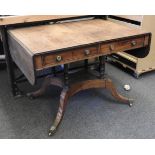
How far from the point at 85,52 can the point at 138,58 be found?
0.98 meters

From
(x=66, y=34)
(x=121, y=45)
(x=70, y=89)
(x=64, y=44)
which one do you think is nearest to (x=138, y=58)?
(x=121, y=45)

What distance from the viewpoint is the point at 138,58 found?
2277 mm

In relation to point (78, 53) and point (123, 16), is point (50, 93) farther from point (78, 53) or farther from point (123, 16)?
point (123, 16)

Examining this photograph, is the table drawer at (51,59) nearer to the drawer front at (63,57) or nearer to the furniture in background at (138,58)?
the drawer front at (63,57)

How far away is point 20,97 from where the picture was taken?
6.90 ft

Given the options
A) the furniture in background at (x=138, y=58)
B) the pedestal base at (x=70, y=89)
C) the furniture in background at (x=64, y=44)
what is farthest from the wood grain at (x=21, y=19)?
the furniture in background at (x=138, y=58)

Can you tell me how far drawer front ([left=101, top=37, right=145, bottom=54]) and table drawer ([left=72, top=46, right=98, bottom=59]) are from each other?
0.20 feet

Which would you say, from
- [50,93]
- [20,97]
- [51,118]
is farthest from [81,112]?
[20,97]

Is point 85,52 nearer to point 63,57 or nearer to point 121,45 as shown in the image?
point 63,57

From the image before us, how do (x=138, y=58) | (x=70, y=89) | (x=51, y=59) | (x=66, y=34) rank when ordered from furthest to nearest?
(x=138, y=58) < (x=70, y=89) < (x=66, y=34) < (x=51, y=59)

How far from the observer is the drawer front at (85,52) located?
1.43 m

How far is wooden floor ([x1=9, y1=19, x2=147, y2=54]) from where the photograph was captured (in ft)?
4.57

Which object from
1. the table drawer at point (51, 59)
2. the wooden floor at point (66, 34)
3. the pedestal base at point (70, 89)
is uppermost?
the wooden floor at point (66, 34)

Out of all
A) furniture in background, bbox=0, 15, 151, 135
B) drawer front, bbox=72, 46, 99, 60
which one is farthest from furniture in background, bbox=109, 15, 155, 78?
drawer front, bbox=72, 46, 99, 60
